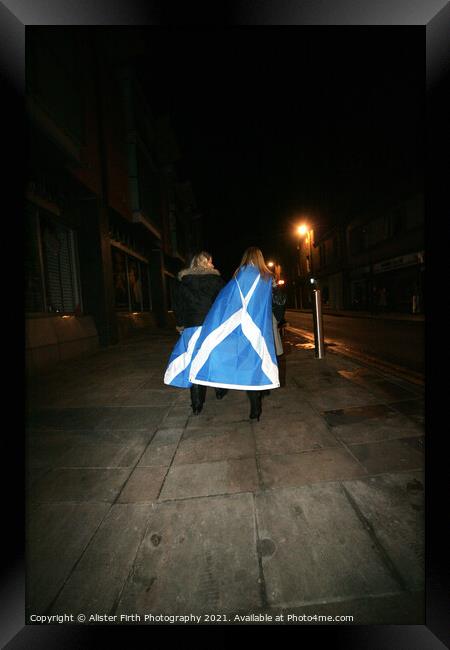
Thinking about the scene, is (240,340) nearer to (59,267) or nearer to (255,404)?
(255,404)

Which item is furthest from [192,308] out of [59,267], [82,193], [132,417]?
[82,193]

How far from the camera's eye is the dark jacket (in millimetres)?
3447

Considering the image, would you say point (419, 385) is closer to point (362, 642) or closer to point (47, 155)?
point (362, 642)

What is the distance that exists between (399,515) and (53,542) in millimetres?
1953

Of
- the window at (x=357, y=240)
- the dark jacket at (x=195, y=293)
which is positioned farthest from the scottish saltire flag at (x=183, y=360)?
the window at (x=357, y=240)

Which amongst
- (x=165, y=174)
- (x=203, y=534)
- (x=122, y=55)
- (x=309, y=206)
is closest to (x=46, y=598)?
(x=203, y=534)

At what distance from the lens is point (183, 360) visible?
141 inches

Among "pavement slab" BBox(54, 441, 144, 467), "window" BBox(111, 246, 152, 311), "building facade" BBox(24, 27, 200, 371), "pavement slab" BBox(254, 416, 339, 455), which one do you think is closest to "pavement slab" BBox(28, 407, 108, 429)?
"pavement slab" BBox(54, 441, 144, 467)

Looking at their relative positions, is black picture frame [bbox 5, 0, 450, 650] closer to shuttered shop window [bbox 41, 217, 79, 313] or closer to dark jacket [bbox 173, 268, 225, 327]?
dark jacket [bbox 173, 268, 225, 327]

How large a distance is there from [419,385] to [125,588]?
414 centimetres

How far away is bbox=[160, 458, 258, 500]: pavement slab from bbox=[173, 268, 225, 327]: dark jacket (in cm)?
168

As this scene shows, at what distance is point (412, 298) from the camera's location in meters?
18.3

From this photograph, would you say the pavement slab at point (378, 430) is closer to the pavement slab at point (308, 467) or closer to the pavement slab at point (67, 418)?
the pavement slab at point (308, 467)

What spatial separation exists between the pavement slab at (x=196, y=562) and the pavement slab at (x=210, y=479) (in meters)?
0.11
